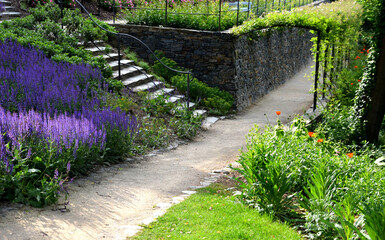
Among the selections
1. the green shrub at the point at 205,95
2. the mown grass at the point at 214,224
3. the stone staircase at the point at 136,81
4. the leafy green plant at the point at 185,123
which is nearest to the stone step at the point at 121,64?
the stone staircase at the point at 136,81

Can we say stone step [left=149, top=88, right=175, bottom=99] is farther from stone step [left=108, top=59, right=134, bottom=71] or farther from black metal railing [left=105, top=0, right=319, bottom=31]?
black metal railing [left=105, top=0, right=319, bottom=31]

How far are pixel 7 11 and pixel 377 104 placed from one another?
395 inches

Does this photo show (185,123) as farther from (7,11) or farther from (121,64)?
(7,11)

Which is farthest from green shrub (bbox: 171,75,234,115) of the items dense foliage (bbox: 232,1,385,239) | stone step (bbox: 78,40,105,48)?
dense foliage (bbox: 232,1,385,239)

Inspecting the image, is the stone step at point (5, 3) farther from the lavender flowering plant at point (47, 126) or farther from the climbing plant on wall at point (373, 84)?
the climbing plant on wall at point (373, 84)

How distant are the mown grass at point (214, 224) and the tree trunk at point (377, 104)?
550 centimetres

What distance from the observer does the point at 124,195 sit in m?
5.69

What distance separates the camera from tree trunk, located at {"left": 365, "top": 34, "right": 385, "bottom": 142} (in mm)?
9422

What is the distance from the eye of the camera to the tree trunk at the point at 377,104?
30.9ft

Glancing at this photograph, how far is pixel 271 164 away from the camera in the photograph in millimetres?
5270

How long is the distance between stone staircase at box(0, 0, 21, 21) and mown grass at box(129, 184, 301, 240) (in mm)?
8844

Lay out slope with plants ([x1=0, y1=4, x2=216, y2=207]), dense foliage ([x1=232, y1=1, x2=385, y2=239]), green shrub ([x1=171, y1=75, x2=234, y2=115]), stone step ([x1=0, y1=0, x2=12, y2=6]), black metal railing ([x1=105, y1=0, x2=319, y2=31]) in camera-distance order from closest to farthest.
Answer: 1. dense foliage ([x1=232, y1=1, x2=385, y2=239])
2. slope with plants ([x1=0, y1=4, x2=216, y2=207])
3. green shrub ([x1=171, y1=75, x2=234, y2=115])
4. stone step ([x1=0, y1=0, x2=12, y2=6])
5. black metal railing ([x1=105, y1=0, x2=319, y2=31])

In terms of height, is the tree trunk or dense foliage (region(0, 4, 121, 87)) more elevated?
dense foliage (region(0, 4, 121, 87))

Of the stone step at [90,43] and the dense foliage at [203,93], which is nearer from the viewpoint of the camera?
the stone step at [90,43]
